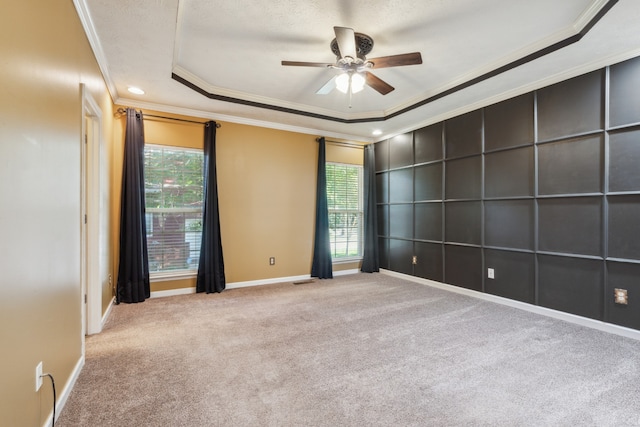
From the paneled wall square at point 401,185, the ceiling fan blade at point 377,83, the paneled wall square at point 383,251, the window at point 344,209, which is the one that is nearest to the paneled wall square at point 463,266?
the paneled wall square at point 401,185

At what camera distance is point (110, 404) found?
5.73 feet

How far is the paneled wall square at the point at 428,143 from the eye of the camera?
456cm

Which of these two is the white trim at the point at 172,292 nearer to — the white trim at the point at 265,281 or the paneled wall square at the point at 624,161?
the white trim at the point at 265,281

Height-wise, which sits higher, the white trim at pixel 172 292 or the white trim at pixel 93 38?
the white trim at pixel 93 38

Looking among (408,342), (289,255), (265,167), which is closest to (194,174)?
(265,167)

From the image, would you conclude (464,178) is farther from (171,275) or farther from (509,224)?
(171,275)

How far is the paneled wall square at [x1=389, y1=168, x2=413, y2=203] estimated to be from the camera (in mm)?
5070

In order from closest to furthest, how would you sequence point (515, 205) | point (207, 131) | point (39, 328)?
point (39, 328) < point (515, 205) < point (207, 131)

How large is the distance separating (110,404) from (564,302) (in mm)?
4182

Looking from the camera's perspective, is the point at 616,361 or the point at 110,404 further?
the point at 616,361

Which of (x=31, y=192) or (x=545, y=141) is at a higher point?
(x=545, y=141)

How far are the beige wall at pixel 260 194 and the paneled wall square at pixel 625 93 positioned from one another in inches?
150

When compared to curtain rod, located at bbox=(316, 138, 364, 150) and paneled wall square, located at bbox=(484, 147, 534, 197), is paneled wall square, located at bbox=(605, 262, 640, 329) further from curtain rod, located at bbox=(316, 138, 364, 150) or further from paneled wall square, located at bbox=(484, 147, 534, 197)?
curtain rod, located at bbox=(316, 138, 364, 150)

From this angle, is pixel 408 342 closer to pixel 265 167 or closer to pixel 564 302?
pixel 564 302
